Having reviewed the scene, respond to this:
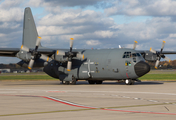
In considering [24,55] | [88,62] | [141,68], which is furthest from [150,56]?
[24,55]

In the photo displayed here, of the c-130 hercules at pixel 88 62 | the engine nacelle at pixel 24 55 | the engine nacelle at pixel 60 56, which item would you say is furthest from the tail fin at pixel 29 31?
the engine nacelle at pixel 60 56

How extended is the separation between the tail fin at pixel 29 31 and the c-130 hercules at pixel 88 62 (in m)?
3.70

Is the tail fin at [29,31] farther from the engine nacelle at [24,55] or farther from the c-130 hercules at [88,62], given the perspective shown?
the engine nacelle at [24,55]

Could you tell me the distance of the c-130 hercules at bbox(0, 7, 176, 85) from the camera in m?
31.7

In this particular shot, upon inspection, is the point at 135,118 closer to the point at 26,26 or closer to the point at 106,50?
the point at 106,50

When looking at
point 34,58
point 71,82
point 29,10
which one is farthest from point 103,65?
point 29,10

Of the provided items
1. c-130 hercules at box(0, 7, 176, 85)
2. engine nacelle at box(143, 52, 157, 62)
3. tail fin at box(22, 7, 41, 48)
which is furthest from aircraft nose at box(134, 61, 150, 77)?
tail fin at box(22, 7, 41, 48)

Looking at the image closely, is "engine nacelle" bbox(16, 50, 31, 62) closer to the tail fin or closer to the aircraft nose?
the tail fin

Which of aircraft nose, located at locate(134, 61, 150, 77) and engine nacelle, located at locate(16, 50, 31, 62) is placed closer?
aircraft nose, located at locate(134, 61, 150, 77)

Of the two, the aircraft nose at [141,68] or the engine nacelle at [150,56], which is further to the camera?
the engine nacelle at [150,56]

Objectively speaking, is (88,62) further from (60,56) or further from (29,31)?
(29,31)

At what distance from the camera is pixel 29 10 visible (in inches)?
1646

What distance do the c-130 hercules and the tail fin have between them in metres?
3.70

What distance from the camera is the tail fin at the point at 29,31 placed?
40375mm
